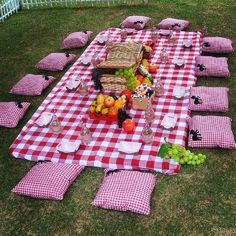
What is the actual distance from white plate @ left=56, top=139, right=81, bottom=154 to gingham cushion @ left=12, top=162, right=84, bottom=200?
0.42m

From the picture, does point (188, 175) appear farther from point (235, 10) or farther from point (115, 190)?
point (235, 10)

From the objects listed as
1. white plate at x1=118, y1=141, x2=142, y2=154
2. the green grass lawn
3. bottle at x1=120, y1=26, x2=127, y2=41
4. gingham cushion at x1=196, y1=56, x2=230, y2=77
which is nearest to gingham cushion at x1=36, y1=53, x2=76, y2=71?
the green grass lawn

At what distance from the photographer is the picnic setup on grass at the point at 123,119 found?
26.4 ft

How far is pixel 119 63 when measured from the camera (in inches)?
405

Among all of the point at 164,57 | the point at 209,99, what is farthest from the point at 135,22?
the point at 209,99

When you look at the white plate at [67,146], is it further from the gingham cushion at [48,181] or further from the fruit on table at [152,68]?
the fruit on table at [152,68]

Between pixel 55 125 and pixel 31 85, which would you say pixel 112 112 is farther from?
pixel 31 85

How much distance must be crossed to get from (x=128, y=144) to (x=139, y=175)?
Result: 37.3 inches

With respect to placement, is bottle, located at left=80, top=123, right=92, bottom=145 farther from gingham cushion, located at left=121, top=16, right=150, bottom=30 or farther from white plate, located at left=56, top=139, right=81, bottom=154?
gingham cushion, located at left=121, top=16, right=150, bottom=30

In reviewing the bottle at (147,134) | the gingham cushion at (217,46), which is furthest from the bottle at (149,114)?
the gingham cushion at (217,46)

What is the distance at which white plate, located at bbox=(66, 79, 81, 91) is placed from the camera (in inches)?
433

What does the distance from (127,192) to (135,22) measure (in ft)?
28.5

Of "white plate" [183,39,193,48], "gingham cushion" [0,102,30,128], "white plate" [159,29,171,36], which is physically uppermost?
"white plate" [183,39,193,48]

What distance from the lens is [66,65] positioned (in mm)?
12773
